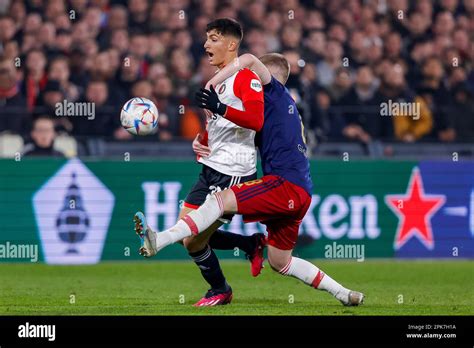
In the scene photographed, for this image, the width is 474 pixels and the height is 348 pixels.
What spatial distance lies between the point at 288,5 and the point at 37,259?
6.57 metres

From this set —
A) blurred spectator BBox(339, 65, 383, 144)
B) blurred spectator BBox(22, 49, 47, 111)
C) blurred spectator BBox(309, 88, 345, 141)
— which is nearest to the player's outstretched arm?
blurred spectator BBox(309, 88, 345, 141)

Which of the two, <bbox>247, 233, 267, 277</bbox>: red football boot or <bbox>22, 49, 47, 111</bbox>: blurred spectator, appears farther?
<bbox>22, 49, 47, 111</bbox>: blurred spectator

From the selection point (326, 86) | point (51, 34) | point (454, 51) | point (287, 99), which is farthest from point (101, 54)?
point (287, 99)

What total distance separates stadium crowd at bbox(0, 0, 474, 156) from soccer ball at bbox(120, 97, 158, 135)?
5248 mm

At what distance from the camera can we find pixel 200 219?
8.94m

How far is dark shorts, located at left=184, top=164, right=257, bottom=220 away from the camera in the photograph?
31.7 feet

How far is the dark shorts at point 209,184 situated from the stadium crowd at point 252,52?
208 inches

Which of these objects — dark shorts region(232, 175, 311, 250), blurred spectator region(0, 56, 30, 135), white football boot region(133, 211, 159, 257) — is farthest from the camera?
blurred spectator region(0, 56, 30, 135)

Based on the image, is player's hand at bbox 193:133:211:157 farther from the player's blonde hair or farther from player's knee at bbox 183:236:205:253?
the player's blonde hair

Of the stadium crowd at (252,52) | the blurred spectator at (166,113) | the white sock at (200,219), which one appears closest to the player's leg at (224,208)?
the white sock at (200,219)

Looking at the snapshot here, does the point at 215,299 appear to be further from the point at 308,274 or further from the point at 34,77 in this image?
the point at 34,77

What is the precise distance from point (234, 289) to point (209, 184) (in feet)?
7.01
